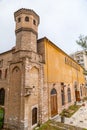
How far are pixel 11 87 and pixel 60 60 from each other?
9063 millimetres

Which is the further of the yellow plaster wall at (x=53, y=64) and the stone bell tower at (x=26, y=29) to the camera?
the yellow plaster wall at (x=53, y=64)

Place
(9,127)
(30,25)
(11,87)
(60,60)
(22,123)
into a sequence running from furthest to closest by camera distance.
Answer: (60,60), (30,25), (11,87), (9,127), (22,123)

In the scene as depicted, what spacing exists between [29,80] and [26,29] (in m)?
5.71

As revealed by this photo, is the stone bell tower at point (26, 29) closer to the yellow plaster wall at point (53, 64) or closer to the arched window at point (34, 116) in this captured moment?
the yellow plaster wall at point (53, 64)

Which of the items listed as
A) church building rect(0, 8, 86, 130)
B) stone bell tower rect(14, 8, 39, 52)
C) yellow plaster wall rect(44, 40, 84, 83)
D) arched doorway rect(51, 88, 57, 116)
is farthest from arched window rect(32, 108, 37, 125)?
stone bell tower rect(14, 8, 39, 52)

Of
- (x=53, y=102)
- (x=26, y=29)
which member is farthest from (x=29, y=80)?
(x=26, y=29)

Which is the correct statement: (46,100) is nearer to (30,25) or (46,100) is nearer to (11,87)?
(11,87)

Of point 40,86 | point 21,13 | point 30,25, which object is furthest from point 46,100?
point 21,13

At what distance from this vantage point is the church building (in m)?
11.0

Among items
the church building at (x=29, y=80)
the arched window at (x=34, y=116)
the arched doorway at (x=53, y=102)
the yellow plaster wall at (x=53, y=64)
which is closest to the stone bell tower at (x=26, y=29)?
the church building at (x=29, y=80)

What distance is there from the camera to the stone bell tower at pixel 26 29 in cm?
1285

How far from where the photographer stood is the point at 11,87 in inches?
476

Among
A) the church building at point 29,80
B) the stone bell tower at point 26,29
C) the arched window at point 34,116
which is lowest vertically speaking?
the arched window at point 34,116

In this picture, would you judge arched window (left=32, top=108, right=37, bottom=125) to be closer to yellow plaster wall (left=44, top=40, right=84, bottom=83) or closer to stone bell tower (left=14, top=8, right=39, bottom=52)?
yellow plaster wall (left=44, top=40, right=84, bottom=83)
